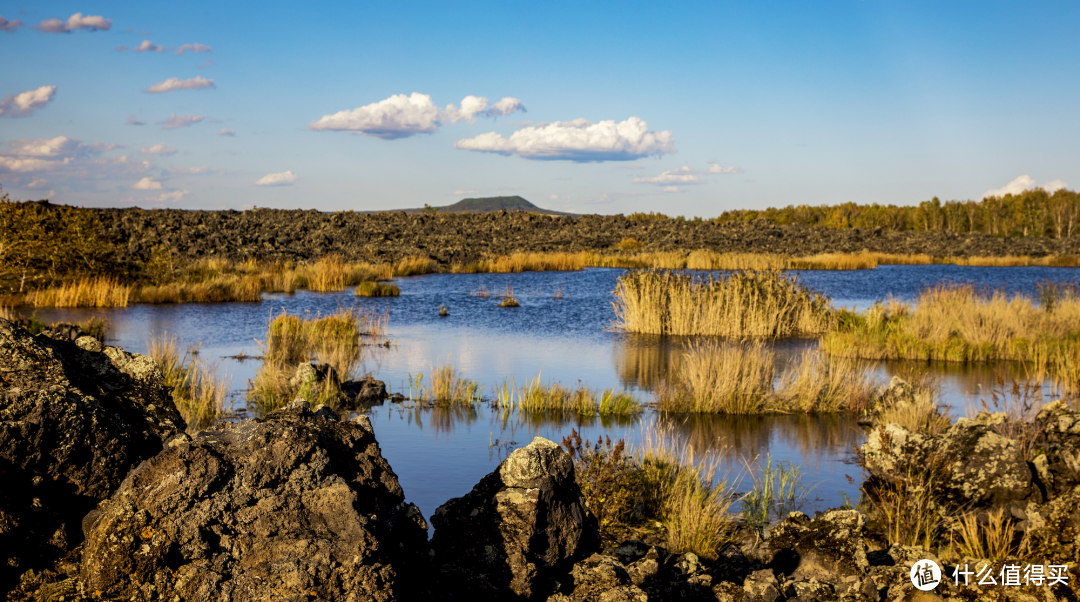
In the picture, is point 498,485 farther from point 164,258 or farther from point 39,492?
point 164,258

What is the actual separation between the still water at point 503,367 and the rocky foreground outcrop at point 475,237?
1487cm

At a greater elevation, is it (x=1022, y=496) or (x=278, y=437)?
(x=278, y=437)

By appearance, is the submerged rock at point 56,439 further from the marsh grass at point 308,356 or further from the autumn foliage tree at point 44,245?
the autumn foliage tree at point 44,245

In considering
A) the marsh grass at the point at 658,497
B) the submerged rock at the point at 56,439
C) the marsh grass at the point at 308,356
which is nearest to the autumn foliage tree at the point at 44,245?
the marsh grass at the point at 308,356

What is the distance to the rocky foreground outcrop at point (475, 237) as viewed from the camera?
42094 mm

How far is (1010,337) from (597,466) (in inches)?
499

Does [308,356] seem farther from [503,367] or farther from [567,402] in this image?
[567,402]

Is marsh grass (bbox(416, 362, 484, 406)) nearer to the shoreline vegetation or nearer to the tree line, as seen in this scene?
the shoreline vegetation

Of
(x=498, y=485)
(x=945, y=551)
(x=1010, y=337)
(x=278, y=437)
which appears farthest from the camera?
(x=1010, y=337)

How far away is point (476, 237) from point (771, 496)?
49606 mm

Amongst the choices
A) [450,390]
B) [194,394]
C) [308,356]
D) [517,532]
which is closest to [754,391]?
[450,390]

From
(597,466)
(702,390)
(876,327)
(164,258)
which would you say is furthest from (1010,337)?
(164,258)

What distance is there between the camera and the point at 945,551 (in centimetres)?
560

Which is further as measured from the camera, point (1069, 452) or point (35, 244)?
point (35, 244)
